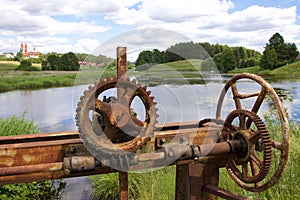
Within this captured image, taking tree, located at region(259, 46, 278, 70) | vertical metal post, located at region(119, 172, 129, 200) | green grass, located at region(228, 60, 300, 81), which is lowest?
vertical metal post, located at region(119, 172, 129, 200)

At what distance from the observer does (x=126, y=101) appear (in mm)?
1923

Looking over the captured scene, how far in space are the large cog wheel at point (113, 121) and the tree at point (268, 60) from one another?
3151 cm

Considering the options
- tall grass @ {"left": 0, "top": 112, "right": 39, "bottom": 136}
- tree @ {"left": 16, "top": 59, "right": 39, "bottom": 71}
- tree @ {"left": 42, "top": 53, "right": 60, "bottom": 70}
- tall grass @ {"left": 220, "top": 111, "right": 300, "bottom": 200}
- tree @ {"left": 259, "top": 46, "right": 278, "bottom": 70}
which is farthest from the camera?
tree @ {"left": 259, "top": 46, "right": 278, "bottom": 70}

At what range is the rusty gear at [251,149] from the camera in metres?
2.05

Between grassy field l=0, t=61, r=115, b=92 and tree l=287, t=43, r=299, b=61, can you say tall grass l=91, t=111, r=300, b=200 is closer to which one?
grassy field l=0, t=61, r=115, b=92

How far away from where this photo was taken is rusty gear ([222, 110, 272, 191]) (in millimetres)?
2051

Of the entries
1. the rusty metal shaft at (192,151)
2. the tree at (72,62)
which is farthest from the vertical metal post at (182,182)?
the tree at (72,62)

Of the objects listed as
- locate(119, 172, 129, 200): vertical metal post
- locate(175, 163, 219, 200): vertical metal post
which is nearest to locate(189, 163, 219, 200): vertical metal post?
locate(175, 163, 219, 200): vertical metal post

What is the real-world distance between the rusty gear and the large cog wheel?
681mm

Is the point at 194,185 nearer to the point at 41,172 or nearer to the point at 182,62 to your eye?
the point at 182,62

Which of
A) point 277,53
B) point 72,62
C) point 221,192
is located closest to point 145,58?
point 221,192

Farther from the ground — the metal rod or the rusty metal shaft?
the rusty metal shaft

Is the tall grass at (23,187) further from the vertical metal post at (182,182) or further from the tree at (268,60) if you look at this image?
the tree at (268,60)

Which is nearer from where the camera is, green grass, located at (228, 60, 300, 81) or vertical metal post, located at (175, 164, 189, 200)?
vertical metal post, located at (175, 164, 189, 200)
